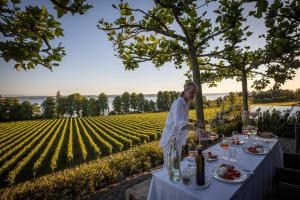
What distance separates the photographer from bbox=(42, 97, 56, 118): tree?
73.2 meters

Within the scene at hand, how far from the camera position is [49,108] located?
7469cm

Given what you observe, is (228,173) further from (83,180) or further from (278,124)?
(278,124)

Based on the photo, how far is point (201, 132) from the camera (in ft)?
8.09

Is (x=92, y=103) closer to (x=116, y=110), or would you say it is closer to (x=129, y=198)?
(x=116, y=110)

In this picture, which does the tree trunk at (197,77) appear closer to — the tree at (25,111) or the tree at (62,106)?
the tree at (25,111)

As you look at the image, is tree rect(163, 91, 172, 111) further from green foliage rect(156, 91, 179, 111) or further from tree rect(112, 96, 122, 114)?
tree rect(112, 96, 122, 114)

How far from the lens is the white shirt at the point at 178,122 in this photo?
2.55 m

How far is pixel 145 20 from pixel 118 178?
4879 mm

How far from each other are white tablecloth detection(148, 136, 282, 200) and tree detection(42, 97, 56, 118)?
3329 inches

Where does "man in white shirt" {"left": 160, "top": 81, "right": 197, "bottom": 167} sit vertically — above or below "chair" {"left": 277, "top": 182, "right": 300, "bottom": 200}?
above

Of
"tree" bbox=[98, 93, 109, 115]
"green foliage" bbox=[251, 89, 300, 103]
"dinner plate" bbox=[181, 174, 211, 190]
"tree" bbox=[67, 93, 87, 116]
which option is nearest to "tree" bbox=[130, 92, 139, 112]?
"tree" bbox=[98, 93, 109, 115]

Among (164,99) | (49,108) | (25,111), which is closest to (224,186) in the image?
(164,99)

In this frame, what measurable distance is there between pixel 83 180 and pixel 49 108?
82891 millimetres

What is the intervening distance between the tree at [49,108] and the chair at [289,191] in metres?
85.3
